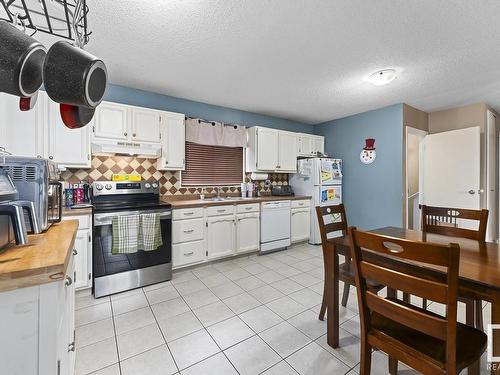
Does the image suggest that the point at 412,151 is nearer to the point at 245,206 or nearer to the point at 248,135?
the point at 248,135

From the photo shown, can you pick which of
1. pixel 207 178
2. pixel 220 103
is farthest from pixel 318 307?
pixel 220 103

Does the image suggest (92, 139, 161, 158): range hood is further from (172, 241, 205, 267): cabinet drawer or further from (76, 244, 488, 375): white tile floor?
(76, 244, 488, 375): white tile floor

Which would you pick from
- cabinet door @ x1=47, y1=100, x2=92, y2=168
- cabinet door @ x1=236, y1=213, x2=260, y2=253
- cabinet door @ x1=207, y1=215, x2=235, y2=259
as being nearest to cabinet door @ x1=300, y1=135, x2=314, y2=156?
cabinet door @ x1=236, y1=213, x2=260, y2=253

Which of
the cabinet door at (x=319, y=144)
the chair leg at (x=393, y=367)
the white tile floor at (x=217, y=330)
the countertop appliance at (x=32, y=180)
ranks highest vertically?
the cabinet door at (x=319, y=144)

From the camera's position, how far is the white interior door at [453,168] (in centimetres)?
355

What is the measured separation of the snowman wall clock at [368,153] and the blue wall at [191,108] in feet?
4.65

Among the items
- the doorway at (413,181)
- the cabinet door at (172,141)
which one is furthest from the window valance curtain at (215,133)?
the doorway at (413,181)

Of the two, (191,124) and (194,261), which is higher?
(191,124)

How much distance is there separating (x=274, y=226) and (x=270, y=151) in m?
1.30

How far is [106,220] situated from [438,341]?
107 inches

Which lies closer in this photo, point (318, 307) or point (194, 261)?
point (318, 307)

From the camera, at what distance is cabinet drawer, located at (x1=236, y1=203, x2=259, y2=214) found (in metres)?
3.52

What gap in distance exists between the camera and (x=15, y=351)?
28.1 inches

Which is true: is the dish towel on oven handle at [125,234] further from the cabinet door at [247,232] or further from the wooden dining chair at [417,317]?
the wooden dining chair at [417,317]
